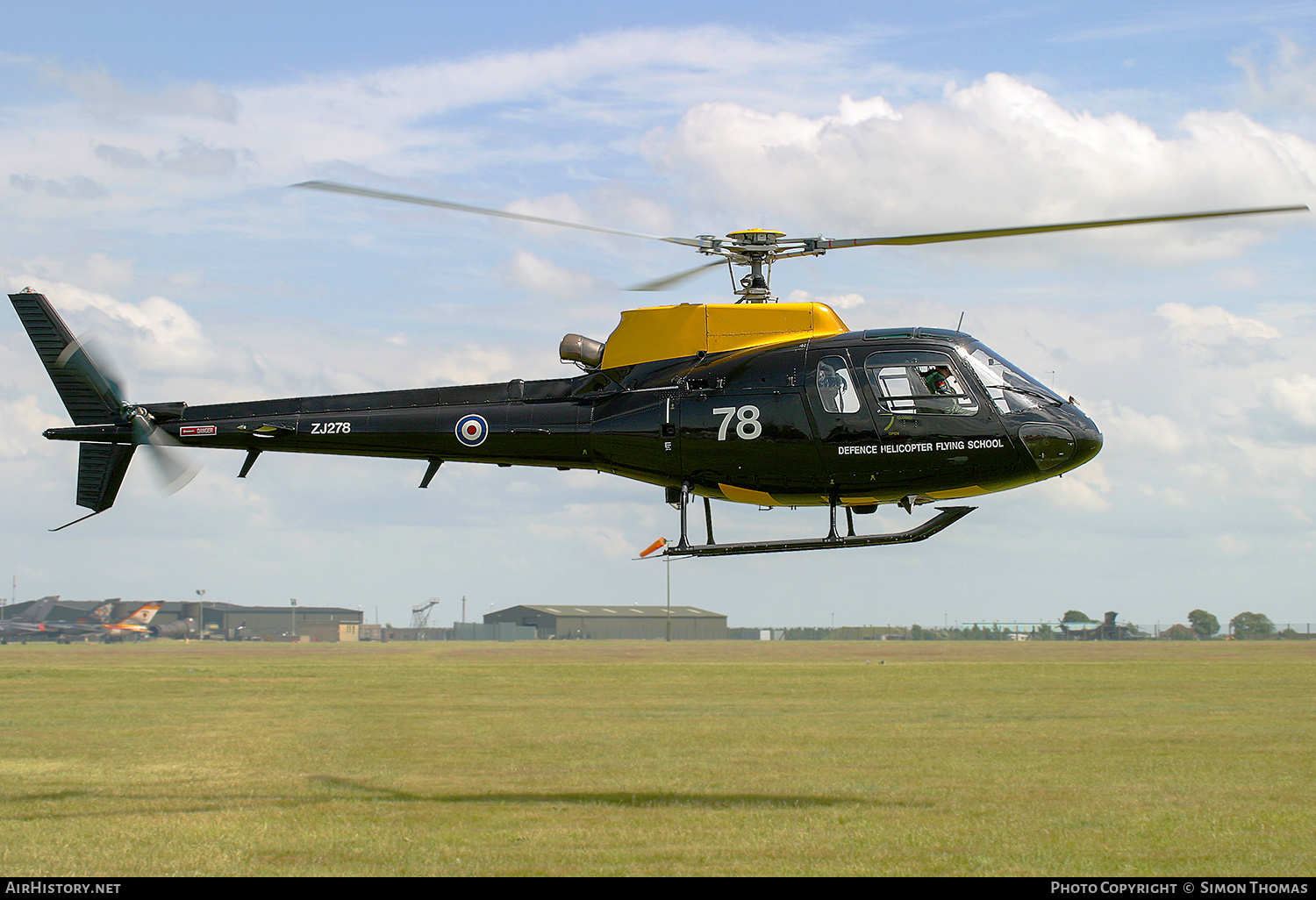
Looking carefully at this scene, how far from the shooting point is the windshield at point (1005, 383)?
15.0m

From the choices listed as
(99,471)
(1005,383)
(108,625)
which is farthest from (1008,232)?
(108,625)

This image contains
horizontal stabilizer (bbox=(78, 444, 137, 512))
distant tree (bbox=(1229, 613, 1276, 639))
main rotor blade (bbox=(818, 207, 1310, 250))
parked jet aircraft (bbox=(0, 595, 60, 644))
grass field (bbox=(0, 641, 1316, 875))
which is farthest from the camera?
distant tree (bbox=(1229, 613, 1276, 639))

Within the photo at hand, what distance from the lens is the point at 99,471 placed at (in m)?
18.8

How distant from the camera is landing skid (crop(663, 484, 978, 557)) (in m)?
14.9

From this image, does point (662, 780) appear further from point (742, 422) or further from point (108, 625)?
point (108, 625)

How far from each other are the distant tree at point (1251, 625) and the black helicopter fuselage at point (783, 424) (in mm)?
188354

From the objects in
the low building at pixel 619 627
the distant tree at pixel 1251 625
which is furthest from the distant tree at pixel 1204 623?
the low building at pixel 619 627

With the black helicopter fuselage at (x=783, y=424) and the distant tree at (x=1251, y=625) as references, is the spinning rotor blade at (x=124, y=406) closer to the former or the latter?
the black helicopter fuselage at (x=783, y=424)

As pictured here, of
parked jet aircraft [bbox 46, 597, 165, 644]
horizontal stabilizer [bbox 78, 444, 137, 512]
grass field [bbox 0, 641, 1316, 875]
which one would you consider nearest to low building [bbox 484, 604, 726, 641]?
parked jet aircraft [bbox 46, 597, 165, 644]

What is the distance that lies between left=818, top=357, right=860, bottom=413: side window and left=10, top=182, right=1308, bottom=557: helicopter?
2 cm

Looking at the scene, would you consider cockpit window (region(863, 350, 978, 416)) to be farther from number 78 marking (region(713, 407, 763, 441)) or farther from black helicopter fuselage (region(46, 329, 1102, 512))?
number 78 marking (region(713, 407, 763, 441))

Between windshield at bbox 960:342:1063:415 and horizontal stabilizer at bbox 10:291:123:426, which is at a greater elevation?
horizontal stabilizer at bbox 10:291:123:426
